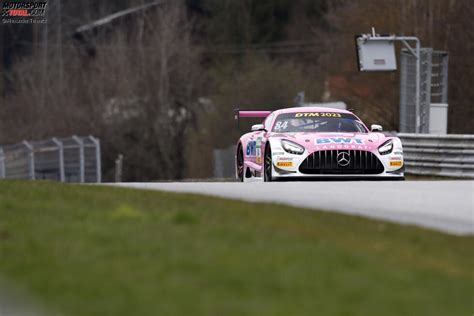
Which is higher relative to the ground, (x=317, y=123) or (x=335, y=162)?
(x=317, y=123)

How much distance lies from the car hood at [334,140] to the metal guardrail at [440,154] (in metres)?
10.0

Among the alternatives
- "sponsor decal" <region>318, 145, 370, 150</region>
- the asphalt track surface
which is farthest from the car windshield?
the asphalt track surface

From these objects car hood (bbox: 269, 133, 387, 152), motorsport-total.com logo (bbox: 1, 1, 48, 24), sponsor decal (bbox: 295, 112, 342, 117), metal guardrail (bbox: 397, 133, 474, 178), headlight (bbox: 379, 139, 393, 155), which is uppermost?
motorsport-total.com logo (bbox: 1, 1, 48, 24)

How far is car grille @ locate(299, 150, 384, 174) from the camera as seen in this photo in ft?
61.6

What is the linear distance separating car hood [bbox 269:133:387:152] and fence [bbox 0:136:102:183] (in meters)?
20.3

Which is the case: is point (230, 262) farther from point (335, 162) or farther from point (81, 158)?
point (81, 158)

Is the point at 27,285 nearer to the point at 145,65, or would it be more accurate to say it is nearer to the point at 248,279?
the point at 248,279

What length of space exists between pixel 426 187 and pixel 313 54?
65753 millimetres

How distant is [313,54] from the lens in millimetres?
81938

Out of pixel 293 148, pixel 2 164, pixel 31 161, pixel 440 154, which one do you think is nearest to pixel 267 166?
pixel 293 148

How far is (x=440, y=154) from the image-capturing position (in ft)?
100

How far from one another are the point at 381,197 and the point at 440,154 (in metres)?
16.1

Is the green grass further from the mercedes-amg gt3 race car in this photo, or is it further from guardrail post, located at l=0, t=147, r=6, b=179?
guardrail post, located at l=0, t=147, r=6, b=179

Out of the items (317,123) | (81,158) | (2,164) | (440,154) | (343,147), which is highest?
(317,123)
